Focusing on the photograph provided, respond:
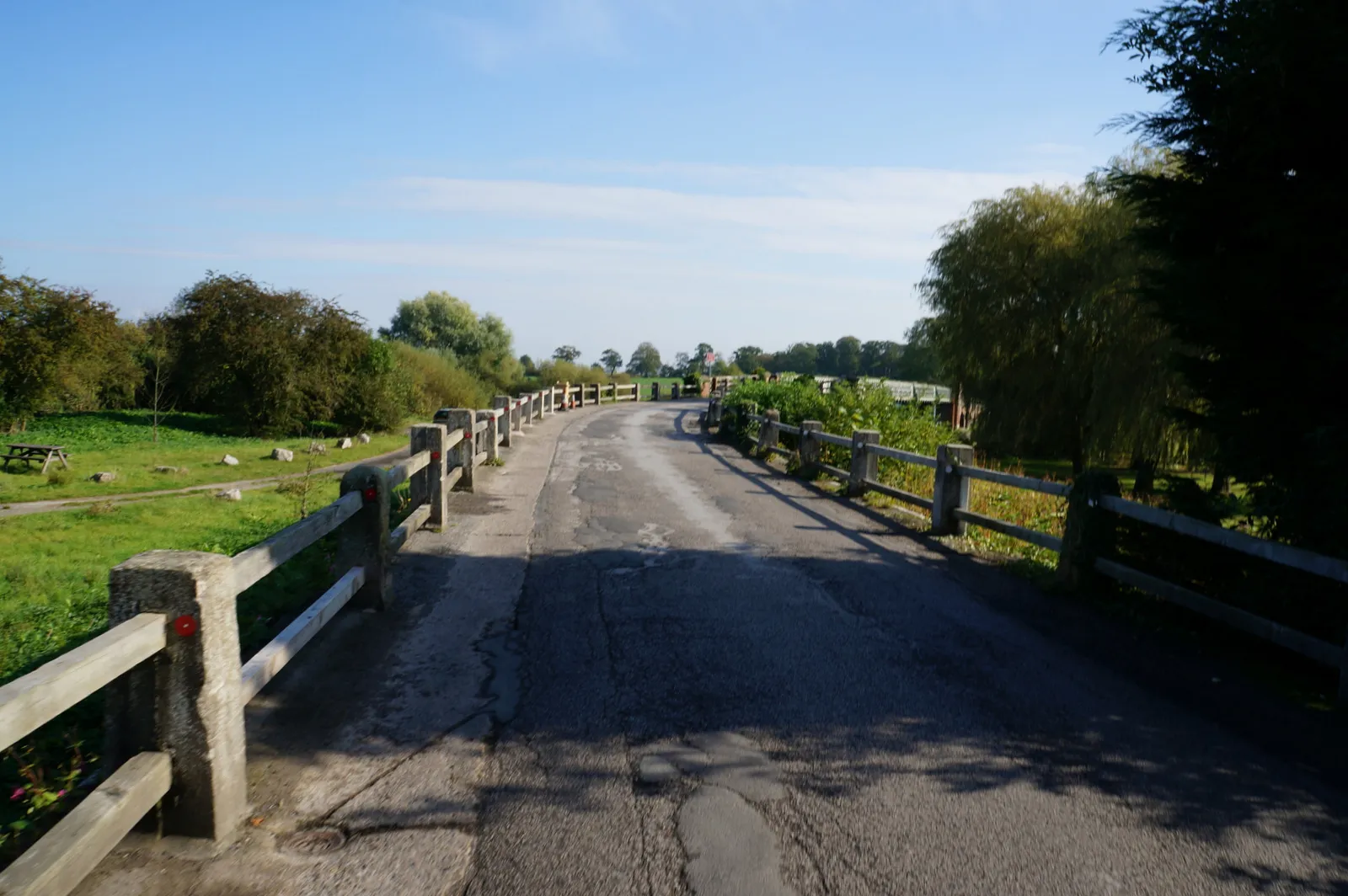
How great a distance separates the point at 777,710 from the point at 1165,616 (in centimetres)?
380

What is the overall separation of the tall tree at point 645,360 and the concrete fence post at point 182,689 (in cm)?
16389

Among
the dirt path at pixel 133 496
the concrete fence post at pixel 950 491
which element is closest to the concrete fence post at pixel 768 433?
the dirt path at pixel 133 496

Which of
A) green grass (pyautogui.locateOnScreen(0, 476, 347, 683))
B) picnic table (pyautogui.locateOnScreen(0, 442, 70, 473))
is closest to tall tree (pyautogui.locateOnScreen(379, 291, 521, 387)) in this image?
picnic table (pyautogui.locateOnScreen(0, 442, 70, 473))

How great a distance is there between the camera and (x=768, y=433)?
814 inches

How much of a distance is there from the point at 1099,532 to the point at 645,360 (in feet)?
537

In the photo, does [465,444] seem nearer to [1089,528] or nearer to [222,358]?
[1089,528]

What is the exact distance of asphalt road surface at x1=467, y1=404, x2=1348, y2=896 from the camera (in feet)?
11.6

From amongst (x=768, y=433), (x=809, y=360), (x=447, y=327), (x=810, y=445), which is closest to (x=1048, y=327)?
(x=768, y=433)

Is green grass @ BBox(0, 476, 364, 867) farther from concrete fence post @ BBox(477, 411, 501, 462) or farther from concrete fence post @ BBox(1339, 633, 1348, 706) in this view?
concrete fence post @ BBox(1339, 633, 1348, 706)

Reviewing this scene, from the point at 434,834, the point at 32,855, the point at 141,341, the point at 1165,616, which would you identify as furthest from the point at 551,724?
the point at 141,341

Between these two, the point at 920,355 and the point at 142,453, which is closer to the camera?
the point at 142,453

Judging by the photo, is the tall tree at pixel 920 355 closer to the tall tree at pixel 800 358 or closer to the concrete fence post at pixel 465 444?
the concrete fence post at pixel 465 444

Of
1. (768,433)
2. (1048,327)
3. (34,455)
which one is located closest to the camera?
(768,433)

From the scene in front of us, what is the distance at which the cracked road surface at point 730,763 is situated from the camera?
351cm
